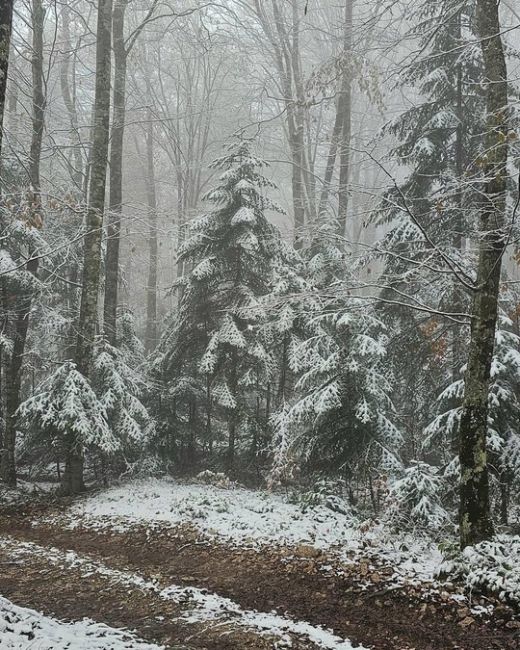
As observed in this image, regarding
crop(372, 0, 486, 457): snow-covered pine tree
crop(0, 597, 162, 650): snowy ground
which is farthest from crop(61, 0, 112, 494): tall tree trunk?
crop(372, 0, 486, 457): snow-covered pine tree

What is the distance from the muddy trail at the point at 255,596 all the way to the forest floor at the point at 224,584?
0.06ft

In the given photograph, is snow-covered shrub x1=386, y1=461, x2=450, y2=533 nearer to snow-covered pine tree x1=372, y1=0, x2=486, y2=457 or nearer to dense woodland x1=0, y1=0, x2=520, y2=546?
dense woodland x1=0, y1=0, x2=520, y2=546

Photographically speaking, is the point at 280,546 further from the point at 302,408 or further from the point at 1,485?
the point at 1,485

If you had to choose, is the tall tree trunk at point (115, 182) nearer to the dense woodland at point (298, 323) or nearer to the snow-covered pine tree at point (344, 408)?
the dense woodland at point (298, 323)

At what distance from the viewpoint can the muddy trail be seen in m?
5.15

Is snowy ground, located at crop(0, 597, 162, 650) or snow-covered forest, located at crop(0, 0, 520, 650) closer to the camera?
snowy ground, located at crop(0, 597, 162, 650)

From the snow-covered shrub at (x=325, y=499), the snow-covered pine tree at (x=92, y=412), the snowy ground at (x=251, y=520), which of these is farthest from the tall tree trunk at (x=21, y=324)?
the snow-covered shrub at (x=325, y=499)

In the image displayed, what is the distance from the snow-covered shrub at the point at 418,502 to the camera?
24.8 ft

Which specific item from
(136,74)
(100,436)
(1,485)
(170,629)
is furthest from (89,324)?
(136,74)

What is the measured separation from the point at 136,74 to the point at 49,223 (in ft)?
49.2

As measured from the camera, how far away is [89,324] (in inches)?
462

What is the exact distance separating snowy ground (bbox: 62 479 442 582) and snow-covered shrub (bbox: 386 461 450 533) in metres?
0.30

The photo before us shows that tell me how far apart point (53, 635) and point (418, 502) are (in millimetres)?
5382

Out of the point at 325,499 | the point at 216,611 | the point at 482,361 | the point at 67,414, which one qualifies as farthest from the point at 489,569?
the point at 67,414
